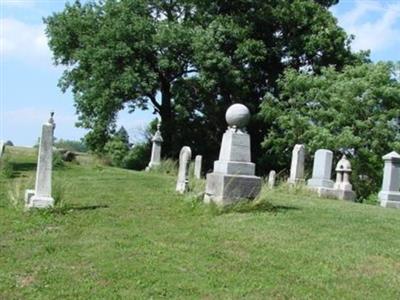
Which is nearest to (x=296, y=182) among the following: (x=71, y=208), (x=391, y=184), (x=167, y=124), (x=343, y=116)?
(x=391, y=184)

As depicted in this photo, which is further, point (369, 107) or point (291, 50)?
point (291, 50)

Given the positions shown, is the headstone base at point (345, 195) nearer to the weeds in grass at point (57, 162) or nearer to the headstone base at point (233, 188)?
the headstone base at point (233, 188)

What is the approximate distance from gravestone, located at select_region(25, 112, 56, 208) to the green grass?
0.34m

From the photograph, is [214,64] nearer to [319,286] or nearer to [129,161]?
[129,161]

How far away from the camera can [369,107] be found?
29.7 m

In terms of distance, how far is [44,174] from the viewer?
1173 centimetres

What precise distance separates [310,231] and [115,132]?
26.1m

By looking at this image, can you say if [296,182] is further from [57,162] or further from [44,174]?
[44,174]

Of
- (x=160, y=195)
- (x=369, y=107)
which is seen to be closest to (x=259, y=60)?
(x=369, y=107)

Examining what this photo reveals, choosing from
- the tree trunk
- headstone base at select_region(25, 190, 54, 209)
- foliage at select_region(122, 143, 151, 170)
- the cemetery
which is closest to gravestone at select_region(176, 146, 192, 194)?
the cemetery

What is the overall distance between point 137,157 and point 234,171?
23483 mm

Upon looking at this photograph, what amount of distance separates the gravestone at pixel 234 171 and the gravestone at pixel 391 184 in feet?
27.5

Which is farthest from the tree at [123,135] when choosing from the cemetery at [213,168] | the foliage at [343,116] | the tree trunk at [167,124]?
the foliage at [343,116]

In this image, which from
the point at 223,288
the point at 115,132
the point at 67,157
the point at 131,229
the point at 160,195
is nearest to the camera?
the point at 223,288
